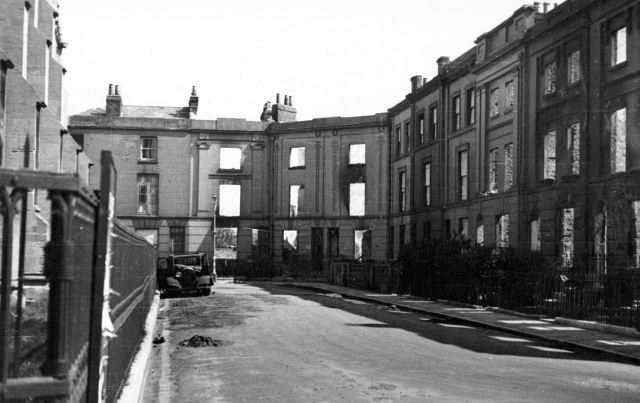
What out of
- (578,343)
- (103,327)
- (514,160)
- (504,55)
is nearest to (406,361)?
(578,343)

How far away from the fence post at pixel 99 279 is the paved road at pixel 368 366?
4.12m

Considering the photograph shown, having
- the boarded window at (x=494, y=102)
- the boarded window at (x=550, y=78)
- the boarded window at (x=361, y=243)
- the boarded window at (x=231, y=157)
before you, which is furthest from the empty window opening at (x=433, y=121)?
the boarded window at (x=231, y=157)

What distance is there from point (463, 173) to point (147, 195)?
73.8ft

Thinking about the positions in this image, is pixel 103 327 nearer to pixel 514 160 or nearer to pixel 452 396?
pixel 452 396

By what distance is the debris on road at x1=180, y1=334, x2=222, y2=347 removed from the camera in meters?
12.7

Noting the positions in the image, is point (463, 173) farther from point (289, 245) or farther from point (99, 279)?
point (99, 279)

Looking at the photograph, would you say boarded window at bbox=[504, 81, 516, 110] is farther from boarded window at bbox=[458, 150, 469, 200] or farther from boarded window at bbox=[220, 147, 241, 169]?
boarded window at bbox=[220, 147, 241, 169]

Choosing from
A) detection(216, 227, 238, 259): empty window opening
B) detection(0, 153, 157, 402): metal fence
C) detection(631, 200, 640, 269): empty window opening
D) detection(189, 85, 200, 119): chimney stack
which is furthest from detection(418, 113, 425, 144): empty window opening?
detection(0, 153, 157, 402): metal fence

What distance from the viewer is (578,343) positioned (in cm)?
1359

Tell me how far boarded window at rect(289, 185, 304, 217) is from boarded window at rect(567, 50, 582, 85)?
25809 millimetres

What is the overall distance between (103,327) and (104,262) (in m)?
0.37

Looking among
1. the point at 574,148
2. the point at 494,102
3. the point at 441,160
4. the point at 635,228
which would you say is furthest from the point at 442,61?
the point at 635,228

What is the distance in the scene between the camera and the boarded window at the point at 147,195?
4700 cm

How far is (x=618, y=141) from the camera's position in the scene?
72.3 feet
